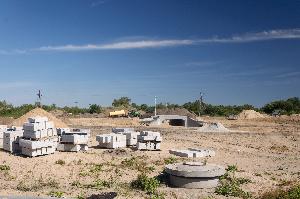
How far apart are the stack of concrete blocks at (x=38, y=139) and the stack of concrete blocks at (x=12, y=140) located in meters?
0.41

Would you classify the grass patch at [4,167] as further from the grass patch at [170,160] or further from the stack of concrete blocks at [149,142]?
the stack of concrete blocks at [149,142]

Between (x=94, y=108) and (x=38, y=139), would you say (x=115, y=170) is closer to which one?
(x=38, y=139)

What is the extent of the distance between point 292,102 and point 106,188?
69399 mm

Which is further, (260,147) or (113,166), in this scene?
(260,147)

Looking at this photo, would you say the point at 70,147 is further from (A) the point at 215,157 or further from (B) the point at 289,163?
(B) the point at 289,163

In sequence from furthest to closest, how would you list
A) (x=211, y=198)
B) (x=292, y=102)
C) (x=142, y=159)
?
(x=292, y=102), (x=142, y=159), (x=211, y=198)

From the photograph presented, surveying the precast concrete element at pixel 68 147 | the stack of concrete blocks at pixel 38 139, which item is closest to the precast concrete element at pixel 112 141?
the precast concrete element at pixel 68 147

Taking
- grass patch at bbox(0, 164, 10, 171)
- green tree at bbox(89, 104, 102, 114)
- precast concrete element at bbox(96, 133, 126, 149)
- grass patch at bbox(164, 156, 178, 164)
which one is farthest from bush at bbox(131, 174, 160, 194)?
green tree at bbox(89, 104, 102, 114)

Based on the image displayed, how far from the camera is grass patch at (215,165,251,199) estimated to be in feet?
37.5

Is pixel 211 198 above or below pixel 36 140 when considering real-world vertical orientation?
below

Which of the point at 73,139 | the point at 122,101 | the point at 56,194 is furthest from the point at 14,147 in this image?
the point at 122,101

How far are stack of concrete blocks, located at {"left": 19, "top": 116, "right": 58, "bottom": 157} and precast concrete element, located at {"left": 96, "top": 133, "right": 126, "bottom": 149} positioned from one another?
208 centimetres

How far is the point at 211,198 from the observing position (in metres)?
10.9

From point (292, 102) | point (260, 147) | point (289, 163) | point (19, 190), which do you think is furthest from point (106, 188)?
point (292, 102)
